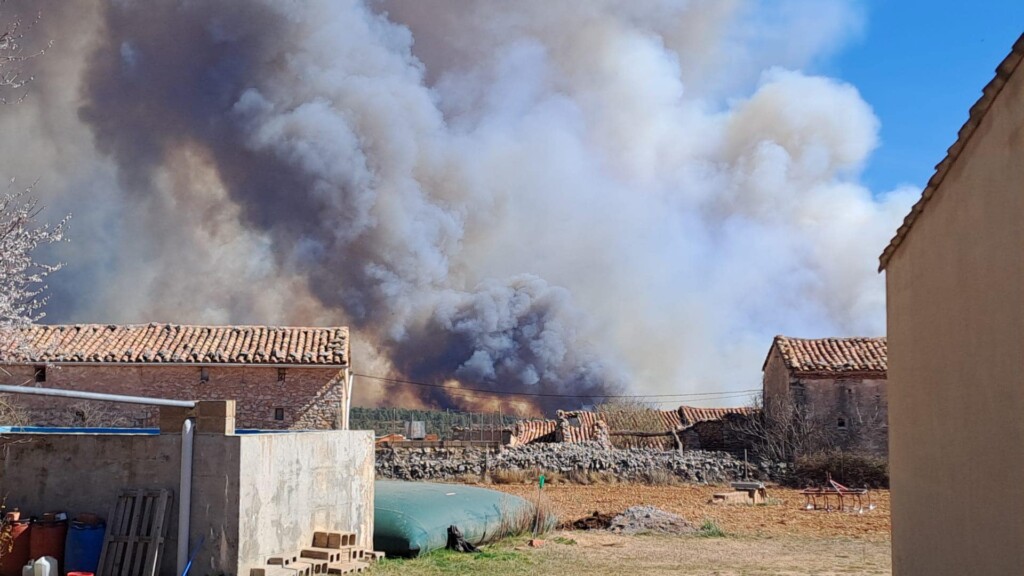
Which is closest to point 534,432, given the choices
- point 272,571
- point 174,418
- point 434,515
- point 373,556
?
point 434,515

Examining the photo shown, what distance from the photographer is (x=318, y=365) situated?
27.7 metres

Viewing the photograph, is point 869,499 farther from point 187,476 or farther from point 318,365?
point 187,476

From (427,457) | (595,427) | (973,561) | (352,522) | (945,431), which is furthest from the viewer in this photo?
(595,427)

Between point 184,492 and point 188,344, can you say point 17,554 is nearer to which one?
point 184,492

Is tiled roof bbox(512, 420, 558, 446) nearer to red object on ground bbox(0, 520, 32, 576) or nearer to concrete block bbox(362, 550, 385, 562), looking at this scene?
concrete block bbox(362, 550, 385, 562)

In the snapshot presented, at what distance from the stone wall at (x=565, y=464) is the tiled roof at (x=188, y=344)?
4.01 metres

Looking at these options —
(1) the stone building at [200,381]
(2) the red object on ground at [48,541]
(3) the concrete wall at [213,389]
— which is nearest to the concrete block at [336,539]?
(2) the red object on ground at [48,541]

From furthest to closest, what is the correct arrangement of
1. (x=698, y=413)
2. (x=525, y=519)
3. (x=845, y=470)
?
1. (x=698, y=413)
2. (x=845, y=470)
3. (x=525, y=519)

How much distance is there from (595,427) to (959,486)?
26087 mm

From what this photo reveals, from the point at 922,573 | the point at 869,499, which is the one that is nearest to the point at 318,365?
the point at 869,499

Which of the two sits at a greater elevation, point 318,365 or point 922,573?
point 318,365

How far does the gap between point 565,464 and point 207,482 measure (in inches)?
747

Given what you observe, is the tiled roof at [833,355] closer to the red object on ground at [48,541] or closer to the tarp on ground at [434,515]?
the tarp on ground at [434,515]

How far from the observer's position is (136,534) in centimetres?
1095
